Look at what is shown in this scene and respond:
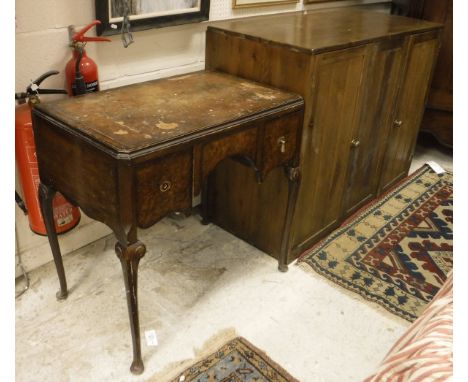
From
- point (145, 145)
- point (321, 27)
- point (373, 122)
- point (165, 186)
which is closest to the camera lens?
point (145, 145)

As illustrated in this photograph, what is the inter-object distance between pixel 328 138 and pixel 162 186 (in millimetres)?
972

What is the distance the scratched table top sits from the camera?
53.0 inches

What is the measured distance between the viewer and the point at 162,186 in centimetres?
138

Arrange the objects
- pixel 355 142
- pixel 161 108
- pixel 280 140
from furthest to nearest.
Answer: pixel 355 142
pixel 280 140
pixel 161 108

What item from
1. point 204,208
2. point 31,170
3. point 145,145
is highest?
point 145,145

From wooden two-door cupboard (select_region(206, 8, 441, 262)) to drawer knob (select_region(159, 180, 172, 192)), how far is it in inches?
28.3

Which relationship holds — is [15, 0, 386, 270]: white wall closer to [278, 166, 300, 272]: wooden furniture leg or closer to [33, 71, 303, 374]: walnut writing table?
[33, 71, 303, 374]: walnut writing table

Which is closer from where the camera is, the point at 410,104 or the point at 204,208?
the point at 204,208

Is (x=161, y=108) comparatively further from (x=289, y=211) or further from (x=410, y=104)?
(x=410, y=104)

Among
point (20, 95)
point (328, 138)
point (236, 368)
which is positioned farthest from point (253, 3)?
point (236, 368)

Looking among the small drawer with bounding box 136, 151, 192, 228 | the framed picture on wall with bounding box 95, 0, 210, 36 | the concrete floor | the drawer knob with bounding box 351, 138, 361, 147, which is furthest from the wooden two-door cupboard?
the small drawer with bounding box 136, 151, 192, 228

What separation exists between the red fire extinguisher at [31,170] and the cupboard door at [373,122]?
1.38 m

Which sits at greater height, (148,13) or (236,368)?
(148,13)

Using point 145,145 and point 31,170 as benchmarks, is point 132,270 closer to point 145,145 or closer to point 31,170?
point 145,145
